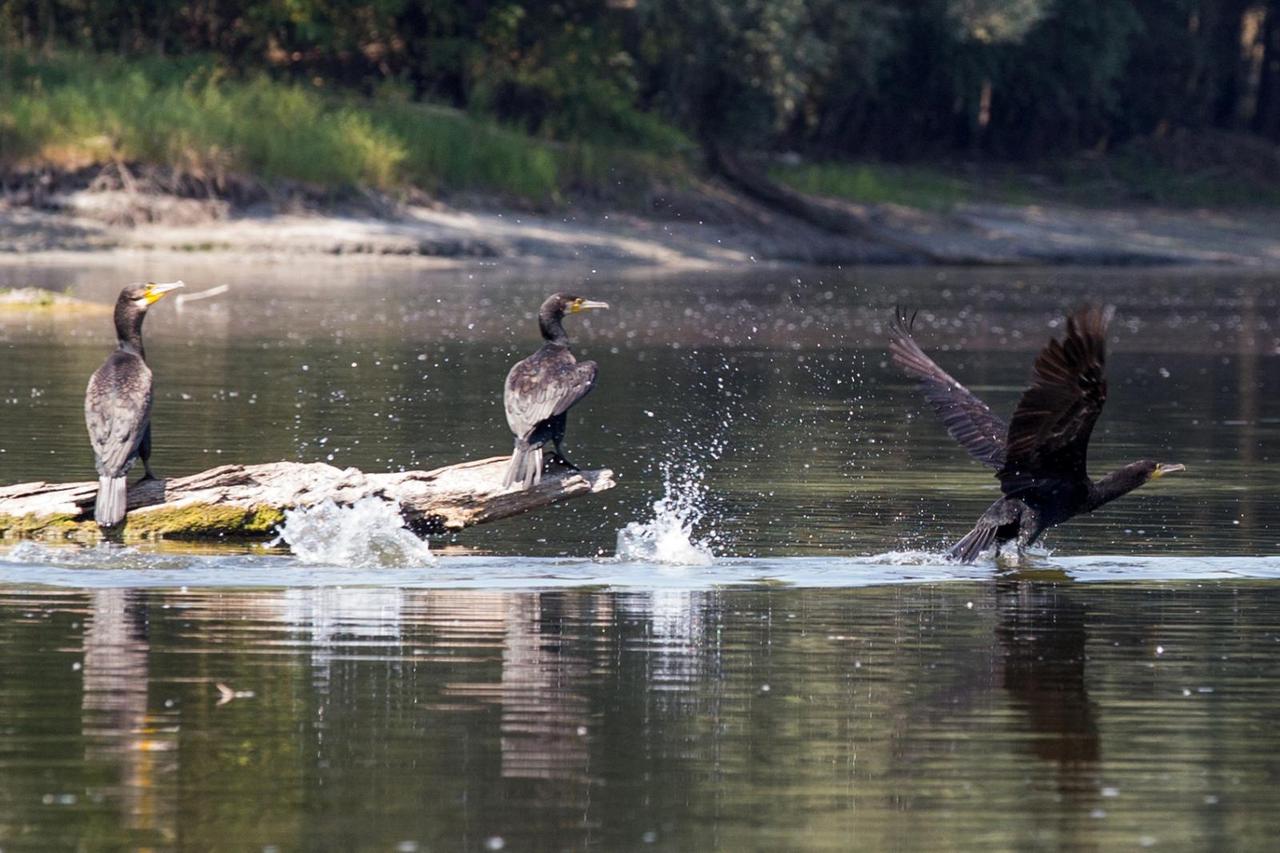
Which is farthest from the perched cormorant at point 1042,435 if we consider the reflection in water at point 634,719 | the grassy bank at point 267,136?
the grassy bank at point 267,136

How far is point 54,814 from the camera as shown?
672cm

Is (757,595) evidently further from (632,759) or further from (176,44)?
(176,44)

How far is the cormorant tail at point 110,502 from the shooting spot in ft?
36.6

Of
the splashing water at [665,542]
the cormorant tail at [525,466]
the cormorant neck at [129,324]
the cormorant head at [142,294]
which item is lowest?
the splashing water at [665,542]

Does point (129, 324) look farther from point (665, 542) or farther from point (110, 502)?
point (665, 542)

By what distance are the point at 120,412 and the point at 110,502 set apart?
0.45 m

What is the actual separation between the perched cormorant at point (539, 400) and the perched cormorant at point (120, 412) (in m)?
1.64

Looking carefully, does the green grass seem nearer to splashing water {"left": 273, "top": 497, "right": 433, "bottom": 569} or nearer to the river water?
the river water

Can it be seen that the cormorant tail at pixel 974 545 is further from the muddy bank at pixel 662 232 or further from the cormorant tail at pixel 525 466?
the muddy bank at pixel 662 232

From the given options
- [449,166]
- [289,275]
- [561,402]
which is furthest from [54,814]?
[449,166]

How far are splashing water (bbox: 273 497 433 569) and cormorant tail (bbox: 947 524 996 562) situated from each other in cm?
239

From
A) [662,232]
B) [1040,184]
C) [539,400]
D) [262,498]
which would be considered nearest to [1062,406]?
[539,400]

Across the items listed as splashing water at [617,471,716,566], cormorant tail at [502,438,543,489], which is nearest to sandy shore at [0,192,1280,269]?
splashing water at [617,471,716,566]

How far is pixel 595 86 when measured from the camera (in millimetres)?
46969
